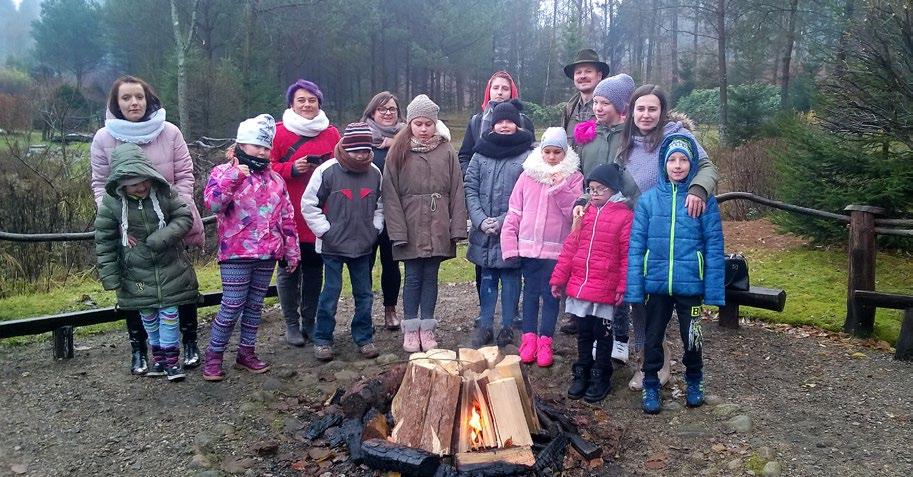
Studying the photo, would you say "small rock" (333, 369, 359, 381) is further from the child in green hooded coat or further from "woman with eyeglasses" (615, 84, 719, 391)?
"woman with eyeglasses" (615, 84, 719, 391)

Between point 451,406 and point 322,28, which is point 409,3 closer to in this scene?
point 322,28

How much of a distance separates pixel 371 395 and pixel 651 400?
70.2 inches

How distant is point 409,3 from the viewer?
119 feet

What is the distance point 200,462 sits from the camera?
355 centimetres

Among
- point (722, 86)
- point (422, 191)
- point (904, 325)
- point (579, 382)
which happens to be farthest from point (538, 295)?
point (722, 86)

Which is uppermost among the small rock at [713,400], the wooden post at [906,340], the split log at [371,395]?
the wooden post at [906,340]

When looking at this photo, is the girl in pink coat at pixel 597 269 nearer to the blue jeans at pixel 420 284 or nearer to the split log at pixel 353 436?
the blue jeans at pixel 420 284

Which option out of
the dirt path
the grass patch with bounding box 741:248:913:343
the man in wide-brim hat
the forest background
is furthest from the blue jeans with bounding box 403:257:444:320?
the forest background

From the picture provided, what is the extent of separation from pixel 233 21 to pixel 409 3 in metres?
10.6

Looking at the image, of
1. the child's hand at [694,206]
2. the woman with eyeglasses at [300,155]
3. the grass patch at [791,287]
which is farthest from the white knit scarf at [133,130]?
the child's hand at [694,206]

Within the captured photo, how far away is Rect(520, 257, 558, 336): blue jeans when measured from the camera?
198 inches

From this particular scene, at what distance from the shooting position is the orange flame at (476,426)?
3.58 meters

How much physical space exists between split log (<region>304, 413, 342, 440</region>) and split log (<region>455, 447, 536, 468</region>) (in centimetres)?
89

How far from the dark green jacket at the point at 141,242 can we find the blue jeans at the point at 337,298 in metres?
0.99
